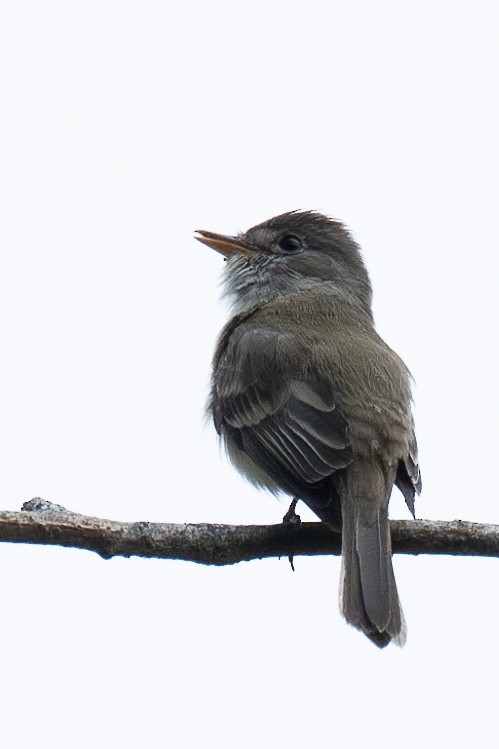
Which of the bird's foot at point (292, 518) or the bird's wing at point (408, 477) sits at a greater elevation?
the bird's wing at point (408, 477)

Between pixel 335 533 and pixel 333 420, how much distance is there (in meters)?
0.60

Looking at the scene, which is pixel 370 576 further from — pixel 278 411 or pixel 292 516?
pixel 278 411

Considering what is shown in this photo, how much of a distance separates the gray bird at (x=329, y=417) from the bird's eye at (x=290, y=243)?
20.1 inches

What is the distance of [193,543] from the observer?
5.01 metres

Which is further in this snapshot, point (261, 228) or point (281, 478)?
point (261, 228)

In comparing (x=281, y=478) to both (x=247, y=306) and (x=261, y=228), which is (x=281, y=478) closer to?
(x=247, y=306)

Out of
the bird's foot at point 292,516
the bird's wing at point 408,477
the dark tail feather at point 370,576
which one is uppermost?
the bird's wing at point 408,477

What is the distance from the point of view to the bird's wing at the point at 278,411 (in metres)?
6.05

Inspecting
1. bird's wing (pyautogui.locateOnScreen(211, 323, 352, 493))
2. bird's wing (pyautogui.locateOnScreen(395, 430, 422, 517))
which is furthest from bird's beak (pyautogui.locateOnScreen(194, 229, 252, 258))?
bird's wing (pyautogui.locateOnScreen(395, 430, 422, 517))

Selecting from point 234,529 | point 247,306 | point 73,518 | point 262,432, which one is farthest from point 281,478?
point 247,306

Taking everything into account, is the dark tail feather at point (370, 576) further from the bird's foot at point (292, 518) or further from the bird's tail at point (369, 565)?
the bird's foot at point (292, 518)

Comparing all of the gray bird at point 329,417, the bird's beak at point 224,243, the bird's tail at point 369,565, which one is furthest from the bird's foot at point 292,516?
the bird's beak at point 224,243

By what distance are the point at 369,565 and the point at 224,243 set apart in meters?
3.78

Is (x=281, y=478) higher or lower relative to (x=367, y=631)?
higher
